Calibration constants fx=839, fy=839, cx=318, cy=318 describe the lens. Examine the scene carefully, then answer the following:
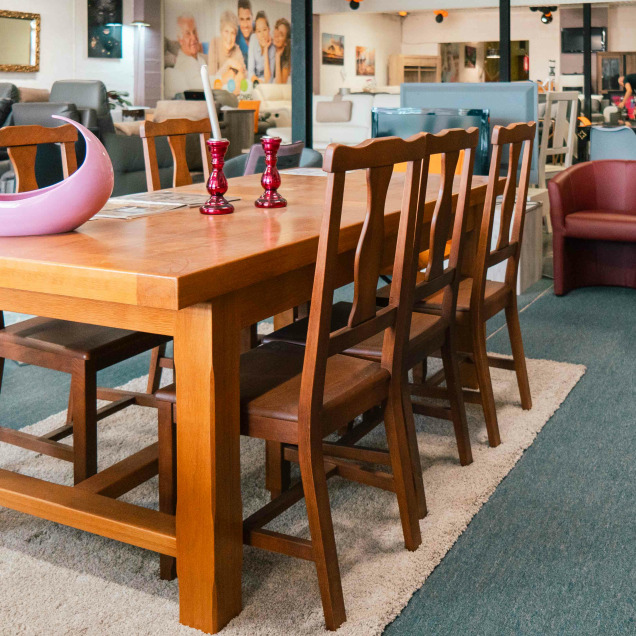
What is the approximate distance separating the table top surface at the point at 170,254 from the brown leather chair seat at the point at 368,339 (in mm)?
257

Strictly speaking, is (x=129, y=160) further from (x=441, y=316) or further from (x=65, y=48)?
(x=65, y=48)

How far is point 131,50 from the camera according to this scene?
12.8m

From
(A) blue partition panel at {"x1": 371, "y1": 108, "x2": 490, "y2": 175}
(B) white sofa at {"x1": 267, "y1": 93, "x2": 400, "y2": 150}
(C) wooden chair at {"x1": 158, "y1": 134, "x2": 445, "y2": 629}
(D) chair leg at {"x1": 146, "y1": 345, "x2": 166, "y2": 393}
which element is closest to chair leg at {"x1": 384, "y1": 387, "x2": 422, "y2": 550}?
(C) wooden chair at {"x1": 158, "y1": 134, "x2": 445, "y2": 629}

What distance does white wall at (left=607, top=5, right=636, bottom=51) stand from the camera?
1512cm

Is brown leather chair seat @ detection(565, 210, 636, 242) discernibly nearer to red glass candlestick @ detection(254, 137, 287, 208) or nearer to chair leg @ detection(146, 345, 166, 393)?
chair leg @ detection(146, 345, 166, 393)

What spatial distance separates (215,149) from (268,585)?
99cm

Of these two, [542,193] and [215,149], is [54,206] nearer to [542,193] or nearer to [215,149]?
[215,149]

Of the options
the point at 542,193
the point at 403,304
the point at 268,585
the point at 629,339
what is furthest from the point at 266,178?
the point at 542,193

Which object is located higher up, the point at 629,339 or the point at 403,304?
the point at 403,304

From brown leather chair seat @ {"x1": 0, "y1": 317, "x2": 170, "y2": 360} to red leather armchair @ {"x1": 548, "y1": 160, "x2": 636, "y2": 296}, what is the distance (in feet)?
9.55

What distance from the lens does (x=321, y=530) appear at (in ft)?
5.35

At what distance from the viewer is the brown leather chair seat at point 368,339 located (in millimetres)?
1991

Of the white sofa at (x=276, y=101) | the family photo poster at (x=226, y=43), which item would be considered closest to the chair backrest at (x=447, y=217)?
the family photo poster at (x=226, y=43)

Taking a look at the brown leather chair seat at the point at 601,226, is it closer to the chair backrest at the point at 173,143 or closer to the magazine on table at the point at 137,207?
the chair backrest at the point at 173,143
